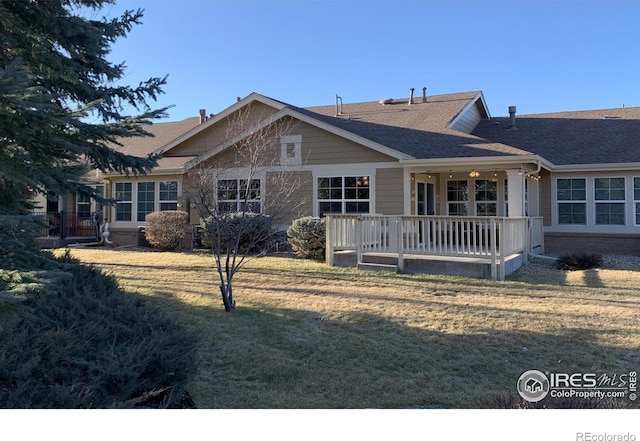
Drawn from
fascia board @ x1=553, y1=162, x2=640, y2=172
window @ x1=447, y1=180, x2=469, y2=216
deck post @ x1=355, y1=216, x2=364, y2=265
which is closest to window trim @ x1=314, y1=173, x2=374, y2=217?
deck post @ x1=355, y1=216, x2=364, y2=265

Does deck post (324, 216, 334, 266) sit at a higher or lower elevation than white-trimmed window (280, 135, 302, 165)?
lower

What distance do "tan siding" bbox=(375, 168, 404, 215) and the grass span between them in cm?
352

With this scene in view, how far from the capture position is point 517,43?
26.0 ft

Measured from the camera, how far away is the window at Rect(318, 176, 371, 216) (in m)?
12.9

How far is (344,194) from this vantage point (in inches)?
517

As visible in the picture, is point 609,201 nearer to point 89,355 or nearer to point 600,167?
point 600,167

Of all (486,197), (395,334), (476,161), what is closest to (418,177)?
(476,161)

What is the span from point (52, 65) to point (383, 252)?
714 cm

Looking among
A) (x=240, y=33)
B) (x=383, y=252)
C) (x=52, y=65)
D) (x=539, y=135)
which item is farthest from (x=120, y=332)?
(x=539, y=135)

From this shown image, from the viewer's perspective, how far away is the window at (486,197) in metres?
14.1

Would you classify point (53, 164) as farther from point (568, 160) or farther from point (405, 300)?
point (568, 160)

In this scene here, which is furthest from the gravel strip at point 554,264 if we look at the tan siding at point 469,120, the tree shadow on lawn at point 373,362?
the tan siding at point 469,120

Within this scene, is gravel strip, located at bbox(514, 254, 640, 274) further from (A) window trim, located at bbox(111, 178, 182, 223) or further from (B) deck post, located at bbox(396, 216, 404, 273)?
(A) window trim, located at bbox(111, 178, 182, 223)

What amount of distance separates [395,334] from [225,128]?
446 inches
